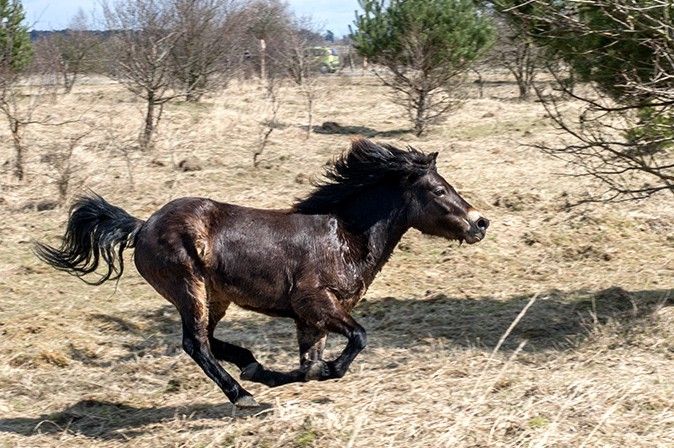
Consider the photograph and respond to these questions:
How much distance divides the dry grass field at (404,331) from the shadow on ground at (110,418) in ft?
0.07

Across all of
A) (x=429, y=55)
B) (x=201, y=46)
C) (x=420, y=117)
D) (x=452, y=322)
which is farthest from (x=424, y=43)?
(x=452, y=322)

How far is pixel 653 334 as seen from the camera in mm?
8234

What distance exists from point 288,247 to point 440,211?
45.3 inches

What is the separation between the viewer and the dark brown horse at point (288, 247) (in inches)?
258

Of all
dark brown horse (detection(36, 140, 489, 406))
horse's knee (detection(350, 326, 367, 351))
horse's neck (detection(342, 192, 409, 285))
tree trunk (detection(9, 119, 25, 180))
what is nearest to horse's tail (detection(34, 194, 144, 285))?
dark brown horse (detection(36, 140, 489, 406))

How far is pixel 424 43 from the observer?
22922mm

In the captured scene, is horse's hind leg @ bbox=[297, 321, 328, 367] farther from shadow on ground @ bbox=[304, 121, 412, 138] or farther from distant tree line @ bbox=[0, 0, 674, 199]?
shadow on ground @ bbox=[304, 121, 412, 138]

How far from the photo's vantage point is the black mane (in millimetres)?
7086

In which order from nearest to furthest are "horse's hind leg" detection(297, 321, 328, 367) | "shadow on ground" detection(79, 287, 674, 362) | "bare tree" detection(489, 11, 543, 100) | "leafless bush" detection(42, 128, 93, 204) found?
"horse's hind leg" detection(297, 321, 328, 367), "shadow on ground" detection(79, 287, 674, 362), "leafless bush" detection(42, 128, 93, 204), "bare tree" detection(489, 11, 543, 100)

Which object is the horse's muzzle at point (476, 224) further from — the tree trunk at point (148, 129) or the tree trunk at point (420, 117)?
the tree trunk at point (420, 117)

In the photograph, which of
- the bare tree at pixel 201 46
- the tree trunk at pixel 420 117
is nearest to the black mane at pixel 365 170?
the tree trunk at pixel 420 117

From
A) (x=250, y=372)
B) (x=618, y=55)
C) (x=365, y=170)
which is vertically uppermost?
(x=618, y=55)

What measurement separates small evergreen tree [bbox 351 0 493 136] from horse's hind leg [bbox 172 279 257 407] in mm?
15399

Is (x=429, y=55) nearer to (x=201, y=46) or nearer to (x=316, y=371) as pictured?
(x=201, y=46)
